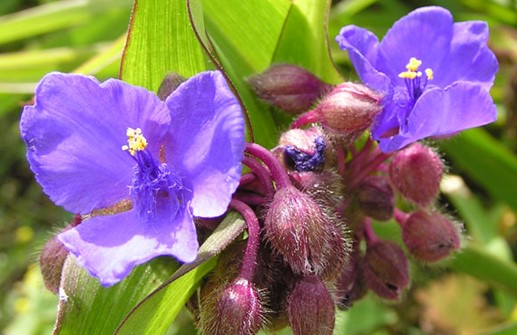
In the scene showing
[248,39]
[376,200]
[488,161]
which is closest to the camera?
[376,200]

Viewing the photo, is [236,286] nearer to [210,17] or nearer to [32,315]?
[210,17]

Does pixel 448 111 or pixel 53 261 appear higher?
pixel 448 111

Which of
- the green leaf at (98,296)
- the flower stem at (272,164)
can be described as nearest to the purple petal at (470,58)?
the flower stem at (272,164)

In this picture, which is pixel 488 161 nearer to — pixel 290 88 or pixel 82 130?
pixel 290 88

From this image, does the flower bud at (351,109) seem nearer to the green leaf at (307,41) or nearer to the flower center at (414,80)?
the flower center at (414,80)

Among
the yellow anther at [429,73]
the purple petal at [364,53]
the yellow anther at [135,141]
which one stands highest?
the yellow anther at [135,141]

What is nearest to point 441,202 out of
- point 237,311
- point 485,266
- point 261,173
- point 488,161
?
point 488,161
